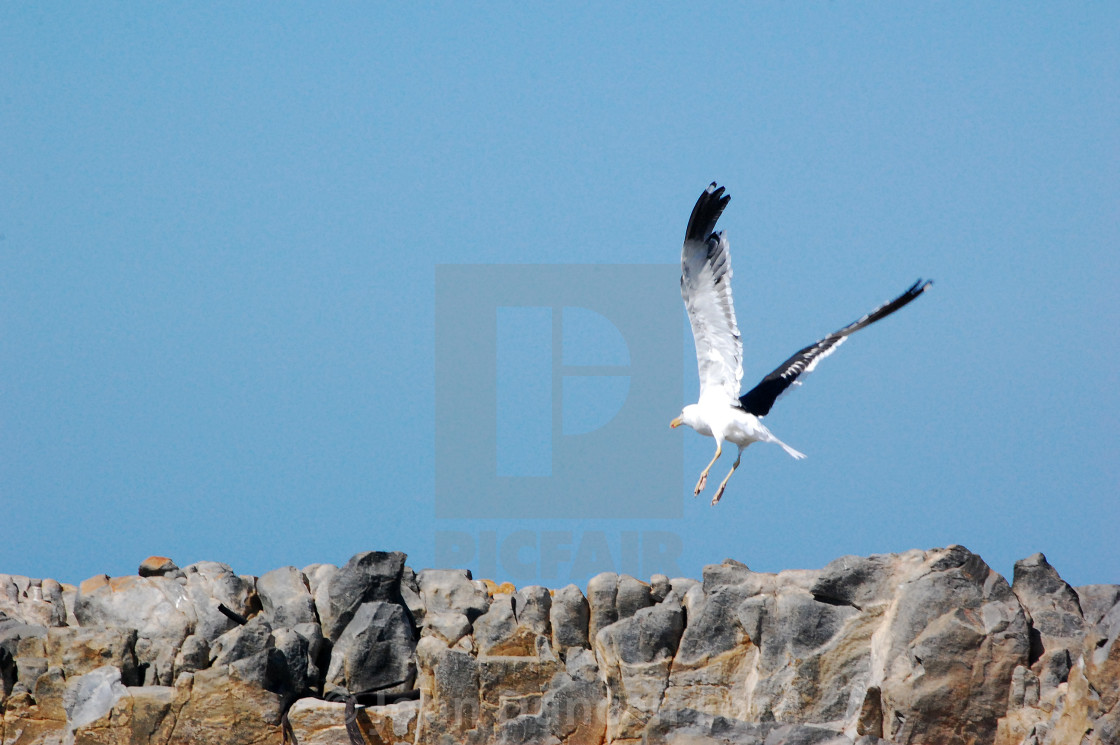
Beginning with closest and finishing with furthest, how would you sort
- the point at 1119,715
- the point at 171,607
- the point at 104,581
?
1. the point at 1119,715
2. the point at 171,607
3. the point at 104,581

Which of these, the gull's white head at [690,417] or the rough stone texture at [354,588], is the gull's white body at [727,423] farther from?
the rough stone texture at [354,588]

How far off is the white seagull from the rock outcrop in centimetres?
227

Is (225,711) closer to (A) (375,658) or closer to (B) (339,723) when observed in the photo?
(B) (339,723)

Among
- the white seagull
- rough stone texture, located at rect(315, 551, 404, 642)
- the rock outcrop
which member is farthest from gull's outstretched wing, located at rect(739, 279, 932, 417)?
rough stone texture, located at rect(315, 551, 404, 642)

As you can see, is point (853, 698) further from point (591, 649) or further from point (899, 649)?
point (591, 649)

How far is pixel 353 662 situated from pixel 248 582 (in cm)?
249

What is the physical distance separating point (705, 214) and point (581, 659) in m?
5.91

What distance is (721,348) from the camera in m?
17.2

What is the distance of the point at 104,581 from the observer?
61.3 feet

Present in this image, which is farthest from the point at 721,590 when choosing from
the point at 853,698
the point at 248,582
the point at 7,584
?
the point at 7,584

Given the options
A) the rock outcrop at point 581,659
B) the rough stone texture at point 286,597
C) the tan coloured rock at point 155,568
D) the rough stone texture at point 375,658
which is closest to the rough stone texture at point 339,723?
the rock outcrop at point 581,659

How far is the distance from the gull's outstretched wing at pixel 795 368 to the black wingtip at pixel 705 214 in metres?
2.30

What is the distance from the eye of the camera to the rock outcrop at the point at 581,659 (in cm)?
1311

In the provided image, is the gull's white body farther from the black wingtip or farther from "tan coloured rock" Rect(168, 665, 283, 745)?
"tan coloured rock" Rect(168, 665, 283, 745)
